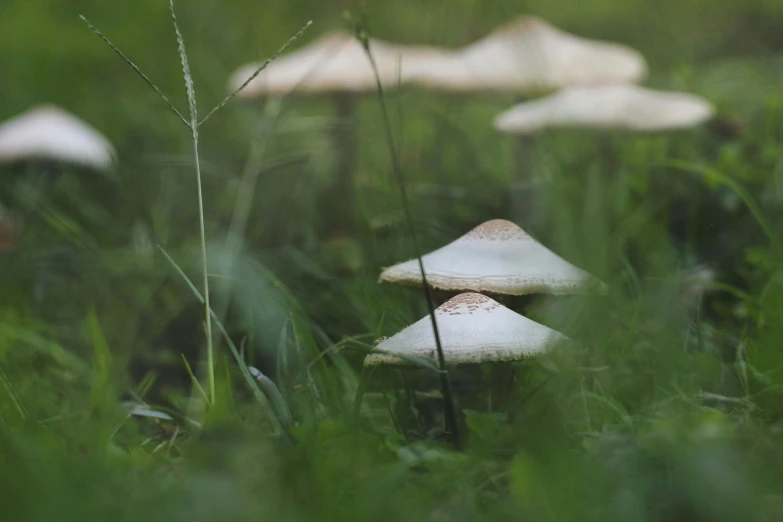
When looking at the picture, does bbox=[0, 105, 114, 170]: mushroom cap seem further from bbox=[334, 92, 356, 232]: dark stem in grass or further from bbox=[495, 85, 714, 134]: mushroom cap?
bbox=[495, 85, 714, 134]: mushroom cap

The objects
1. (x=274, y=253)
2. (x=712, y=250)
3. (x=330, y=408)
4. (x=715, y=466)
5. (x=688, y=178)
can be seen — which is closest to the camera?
(x=715, y=466)

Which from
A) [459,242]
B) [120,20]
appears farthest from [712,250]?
[120,20]

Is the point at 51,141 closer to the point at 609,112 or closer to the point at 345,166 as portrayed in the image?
the point at 345,166

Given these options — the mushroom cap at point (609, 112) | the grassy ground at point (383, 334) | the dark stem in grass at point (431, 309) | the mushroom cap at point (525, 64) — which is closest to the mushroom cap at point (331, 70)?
the mushroom cap at point (525, 64)

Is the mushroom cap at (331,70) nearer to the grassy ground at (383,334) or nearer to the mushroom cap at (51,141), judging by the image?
the grassy ground at (383,334)

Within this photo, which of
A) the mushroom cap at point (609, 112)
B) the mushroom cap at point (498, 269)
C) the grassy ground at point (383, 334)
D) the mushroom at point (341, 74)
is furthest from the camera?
the mushroom at point (341, 74)

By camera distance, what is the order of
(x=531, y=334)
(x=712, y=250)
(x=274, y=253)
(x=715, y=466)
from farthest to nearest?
1. (x=274, y=253)
2. (x=712, y=250)
3. (x=531, y=334)
4. (x=715, y=466)

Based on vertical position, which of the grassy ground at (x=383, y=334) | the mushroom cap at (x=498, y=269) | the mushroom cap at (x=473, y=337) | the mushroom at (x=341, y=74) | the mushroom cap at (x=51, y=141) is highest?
the mushroom at (x=341, y=74)

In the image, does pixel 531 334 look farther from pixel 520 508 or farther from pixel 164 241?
pixel 164 241
